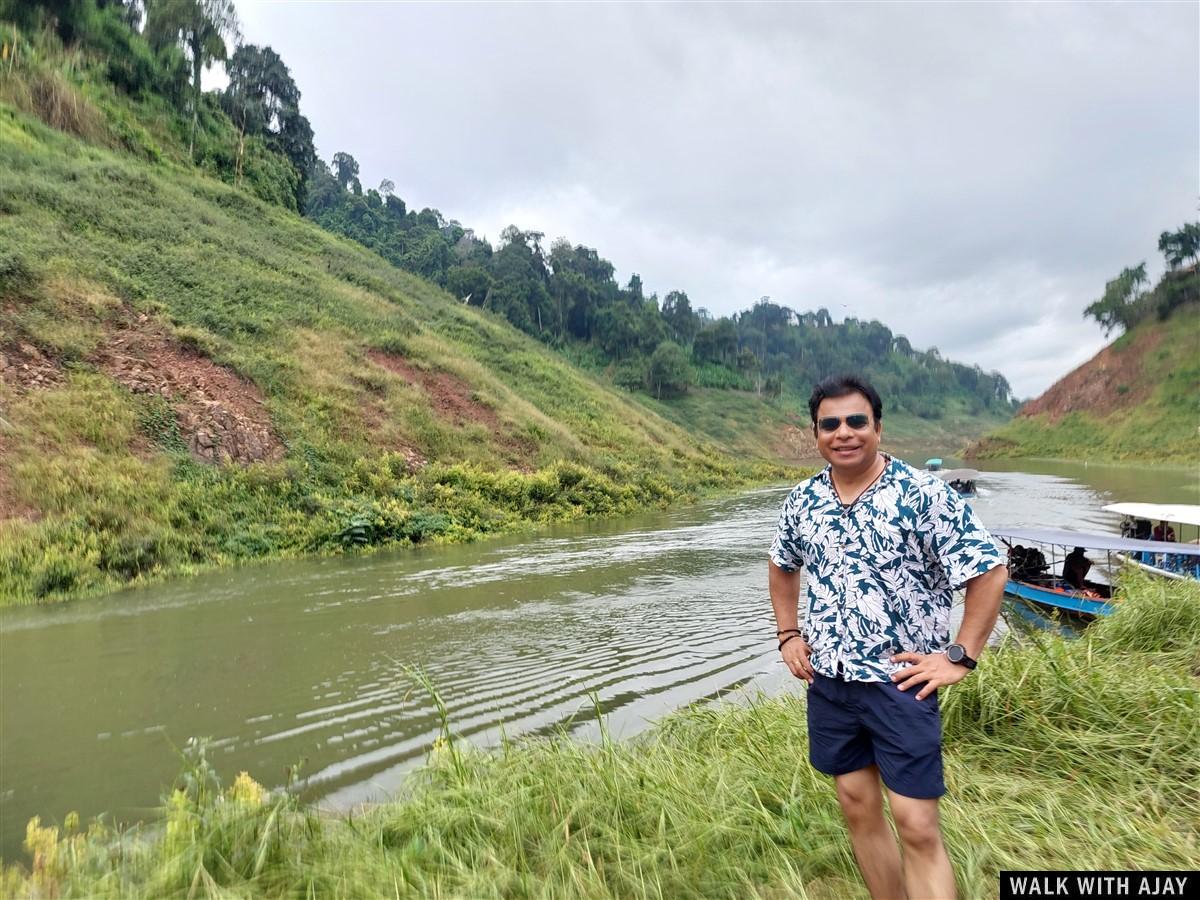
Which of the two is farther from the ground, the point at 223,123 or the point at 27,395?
the point at 223,123

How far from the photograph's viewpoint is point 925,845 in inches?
81.7

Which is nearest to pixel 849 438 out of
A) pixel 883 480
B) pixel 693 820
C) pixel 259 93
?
pixel 883 480

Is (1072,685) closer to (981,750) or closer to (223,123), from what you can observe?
(981,750)

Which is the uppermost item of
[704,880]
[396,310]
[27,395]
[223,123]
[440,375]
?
[223,123]

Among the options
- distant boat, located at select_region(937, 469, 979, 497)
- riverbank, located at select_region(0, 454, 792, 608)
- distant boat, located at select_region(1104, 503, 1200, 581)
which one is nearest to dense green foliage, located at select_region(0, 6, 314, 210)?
riverbank, located at select_region(0, 454, 792, 608)

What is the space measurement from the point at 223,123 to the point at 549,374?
29444 millimetres

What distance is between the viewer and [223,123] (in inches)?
1700

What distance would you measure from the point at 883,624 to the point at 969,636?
0.26m

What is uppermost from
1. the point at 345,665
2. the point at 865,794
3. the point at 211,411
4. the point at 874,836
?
the point at 211,411

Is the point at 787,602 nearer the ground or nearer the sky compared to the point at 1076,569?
nearer the sky

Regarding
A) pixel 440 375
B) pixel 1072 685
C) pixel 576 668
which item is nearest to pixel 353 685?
pixel 576 668

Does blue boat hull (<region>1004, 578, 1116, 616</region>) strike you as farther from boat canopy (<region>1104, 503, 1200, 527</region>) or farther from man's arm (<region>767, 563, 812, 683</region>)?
man's arm (<region>767, 563, 812, 683</region>)

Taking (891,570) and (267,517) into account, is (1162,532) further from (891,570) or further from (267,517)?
(267,517)

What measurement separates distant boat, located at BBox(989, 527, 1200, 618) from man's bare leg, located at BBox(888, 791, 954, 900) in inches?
290
